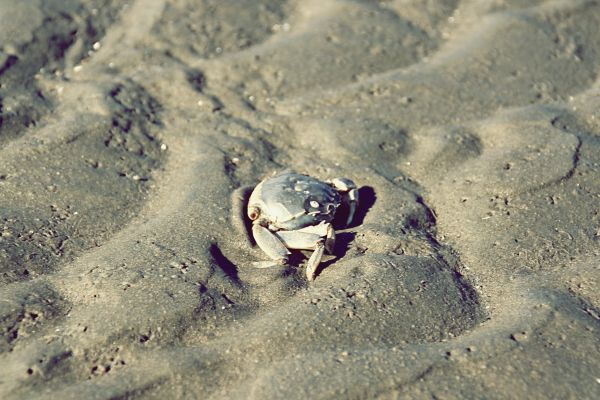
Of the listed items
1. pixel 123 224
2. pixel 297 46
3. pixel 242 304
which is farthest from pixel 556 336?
pixel 297 46

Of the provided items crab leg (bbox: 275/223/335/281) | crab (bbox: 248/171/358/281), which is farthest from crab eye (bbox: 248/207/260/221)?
crab leg (bbox: 275/223/335/281)

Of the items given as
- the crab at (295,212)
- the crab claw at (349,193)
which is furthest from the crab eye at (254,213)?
the crab claw at (349,193)

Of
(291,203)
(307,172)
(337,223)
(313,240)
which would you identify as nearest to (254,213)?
(291,203)

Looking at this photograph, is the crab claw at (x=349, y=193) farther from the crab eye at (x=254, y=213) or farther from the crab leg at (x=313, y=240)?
the crab eye at (x=254, y=213)

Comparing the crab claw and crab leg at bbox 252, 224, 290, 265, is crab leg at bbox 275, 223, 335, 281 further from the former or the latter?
the crab claw

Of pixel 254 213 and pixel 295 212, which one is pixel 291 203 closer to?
pixel 295 212

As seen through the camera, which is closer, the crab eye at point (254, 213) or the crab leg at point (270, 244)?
the crab leg at point (270, 244)

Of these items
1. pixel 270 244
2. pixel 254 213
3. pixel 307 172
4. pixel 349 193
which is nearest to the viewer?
pixel 270 244
